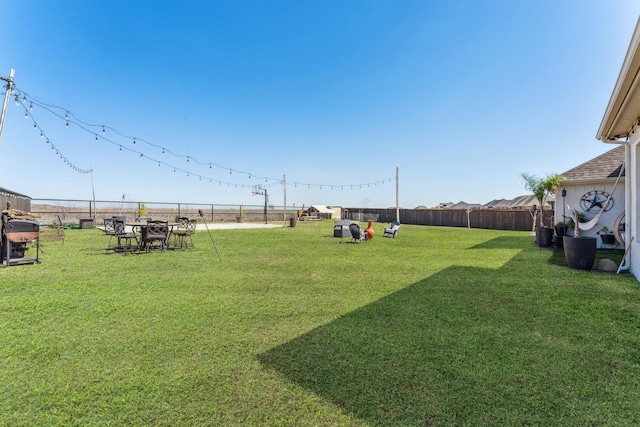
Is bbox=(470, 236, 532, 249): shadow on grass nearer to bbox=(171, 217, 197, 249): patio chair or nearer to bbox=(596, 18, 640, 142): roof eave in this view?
bbox=(596, 18, 640, 142): roof eave

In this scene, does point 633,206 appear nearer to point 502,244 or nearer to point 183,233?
point 502,244

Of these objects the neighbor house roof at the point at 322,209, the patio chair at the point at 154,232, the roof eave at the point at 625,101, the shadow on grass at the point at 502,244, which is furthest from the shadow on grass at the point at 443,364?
the neighbor house roof at the point at 322,209

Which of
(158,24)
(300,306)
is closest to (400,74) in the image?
(158,24)

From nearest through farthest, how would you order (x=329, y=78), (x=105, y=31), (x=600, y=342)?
(x=600, y=342)
(x=105, y=31)
(x=329, y=78)

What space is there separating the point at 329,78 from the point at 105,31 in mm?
8686

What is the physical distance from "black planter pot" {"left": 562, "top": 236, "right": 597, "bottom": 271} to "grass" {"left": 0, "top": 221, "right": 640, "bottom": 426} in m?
0.80

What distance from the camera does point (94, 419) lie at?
1.47 metres

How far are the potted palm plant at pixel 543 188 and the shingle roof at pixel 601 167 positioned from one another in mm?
340

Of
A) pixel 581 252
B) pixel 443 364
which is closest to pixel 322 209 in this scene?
pixel 581 252

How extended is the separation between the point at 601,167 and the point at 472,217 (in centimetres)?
1245

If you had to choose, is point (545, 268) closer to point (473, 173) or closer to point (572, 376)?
point (572, 376)

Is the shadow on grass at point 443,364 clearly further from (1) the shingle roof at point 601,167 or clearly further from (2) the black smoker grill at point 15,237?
(1) the shingle roof at point 601,167

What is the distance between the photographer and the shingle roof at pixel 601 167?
8.16 m

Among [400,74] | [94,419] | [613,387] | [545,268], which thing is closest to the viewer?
[94,419]
